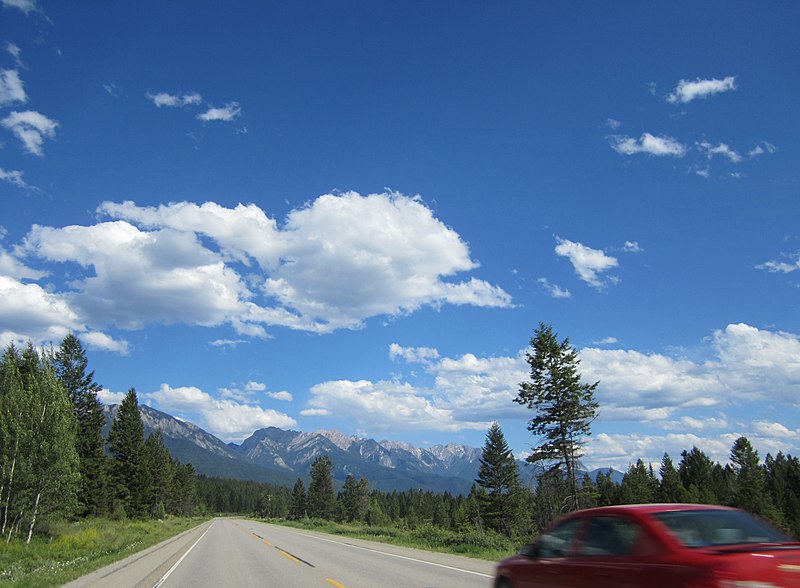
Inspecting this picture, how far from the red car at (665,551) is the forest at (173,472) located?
2004cm

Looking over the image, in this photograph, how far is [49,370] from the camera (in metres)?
33.2

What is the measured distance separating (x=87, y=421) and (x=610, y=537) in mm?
55129

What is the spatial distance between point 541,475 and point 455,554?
46.9ft

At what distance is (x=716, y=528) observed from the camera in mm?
5301

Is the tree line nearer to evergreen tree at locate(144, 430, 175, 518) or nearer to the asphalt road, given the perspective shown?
the asphalt road

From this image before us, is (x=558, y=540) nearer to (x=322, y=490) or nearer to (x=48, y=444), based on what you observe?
(x=48, y=444)

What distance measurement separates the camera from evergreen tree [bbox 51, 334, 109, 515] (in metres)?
47.6

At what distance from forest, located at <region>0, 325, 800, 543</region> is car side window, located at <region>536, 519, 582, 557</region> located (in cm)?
1940

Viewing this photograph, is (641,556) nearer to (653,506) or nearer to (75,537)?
(653,506)

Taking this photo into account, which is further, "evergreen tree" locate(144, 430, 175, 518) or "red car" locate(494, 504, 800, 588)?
"evergreen tree" locate(144, 430, 175, 518)

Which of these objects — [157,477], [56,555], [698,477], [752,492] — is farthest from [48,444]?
[698,477]

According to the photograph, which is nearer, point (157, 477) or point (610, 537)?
point (610, 537)

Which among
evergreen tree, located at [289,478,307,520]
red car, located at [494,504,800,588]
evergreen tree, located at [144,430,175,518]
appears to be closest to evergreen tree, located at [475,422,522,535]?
evergreen tree, located at [144,430,175,518]

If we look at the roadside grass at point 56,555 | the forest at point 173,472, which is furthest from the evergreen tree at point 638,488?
the roadside grass at point 56,555
